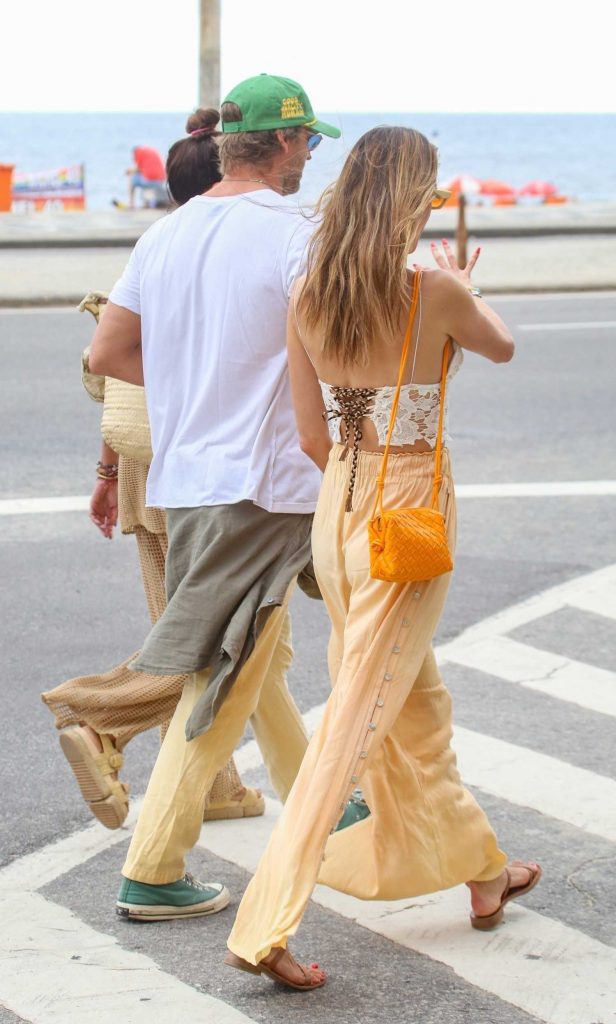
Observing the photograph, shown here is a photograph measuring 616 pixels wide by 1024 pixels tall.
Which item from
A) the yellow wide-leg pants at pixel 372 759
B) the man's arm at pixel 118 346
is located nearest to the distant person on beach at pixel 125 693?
the man's arm at pixel 118 346

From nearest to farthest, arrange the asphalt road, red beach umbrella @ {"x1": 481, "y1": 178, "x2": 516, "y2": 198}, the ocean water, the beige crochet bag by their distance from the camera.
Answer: the asphalt road
the beige crochet bag
red beach umbrella @ {"x1": 481, "y1": 178, "x2": 516, "y2": 198}
the ocean water

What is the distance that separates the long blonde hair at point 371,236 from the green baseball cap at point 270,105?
40 centimetres

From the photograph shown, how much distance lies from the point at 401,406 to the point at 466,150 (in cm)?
12804

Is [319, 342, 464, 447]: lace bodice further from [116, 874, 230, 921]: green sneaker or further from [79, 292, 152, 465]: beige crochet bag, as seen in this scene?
[116, 874, 230, 921]: green sneaker

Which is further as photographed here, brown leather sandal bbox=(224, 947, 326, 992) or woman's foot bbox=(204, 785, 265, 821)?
woman's foot bbox=(204, 785, 265, 821)

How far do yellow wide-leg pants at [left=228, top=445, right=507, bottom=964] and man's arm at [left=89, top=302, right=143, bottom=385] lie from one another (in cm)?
65

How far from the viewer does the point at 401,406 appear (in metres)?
3.21

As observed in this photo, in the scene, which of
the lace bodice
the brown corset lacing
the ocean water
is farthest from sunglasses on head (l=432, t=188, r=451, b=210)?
the ocean water

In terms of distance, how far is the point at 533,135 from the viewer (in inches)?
6019

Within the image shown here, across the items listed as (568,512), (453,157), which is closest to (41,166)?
(453,157)

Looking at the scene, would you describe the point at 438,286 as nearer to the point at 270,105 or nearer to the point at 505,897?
the point at 270,105

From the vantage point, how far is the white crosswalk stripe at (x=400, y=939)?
10.5ft

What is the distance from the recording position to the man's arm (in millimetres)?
3629

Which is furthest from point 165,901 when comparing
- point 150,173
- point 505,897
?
point 150,173
